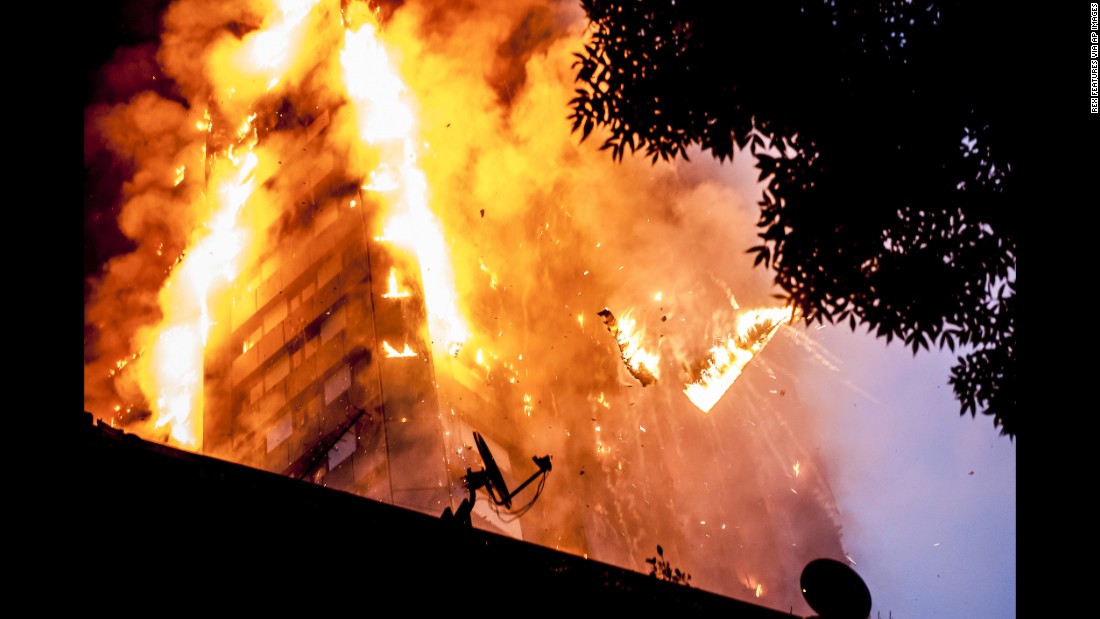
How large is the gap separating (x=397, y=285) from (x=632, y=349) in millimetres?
10290

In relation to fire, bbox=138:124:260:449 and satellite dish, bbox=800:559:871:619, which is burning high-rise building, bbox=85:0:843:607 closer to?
fire, bbox=138:124:260:449

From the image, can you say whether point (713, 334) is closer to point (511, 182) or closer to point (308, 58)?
point (511, 182)

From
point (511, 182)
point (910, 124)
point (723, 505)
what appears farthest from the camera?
point (723, 505)

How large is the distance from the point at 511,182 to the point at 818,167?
62.1 ft

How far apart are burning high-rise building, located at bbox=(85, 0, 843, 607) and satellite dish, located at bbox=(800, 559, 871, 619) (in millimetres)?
15311

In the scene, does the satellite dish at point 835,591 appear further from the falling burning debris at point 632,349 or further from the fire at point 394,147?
the falling burning debris at point 632,349

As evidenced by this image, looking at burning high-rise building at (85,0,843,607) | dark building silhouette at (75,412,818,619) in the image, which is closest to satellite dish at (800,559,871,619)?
dark building silhouette at (75,412,818,619)

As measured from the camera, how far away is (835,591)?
5.69 m

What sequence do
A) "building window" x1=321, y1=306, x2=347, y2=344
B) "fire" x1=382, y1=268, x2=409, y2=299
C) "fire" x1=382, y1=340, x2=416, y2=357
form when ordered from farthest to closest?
"fire" x1=382, y1=268, x2=409, y2=299 → "building window" x1=321, y1=306, x2=347, y2=344 → "fire" x1=382, y1=340, x2=416, y2=357

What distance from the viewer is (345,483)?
19500 millimetres

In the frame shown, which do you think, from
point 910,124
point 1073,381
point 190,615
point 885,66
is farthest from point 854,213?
point 190,615

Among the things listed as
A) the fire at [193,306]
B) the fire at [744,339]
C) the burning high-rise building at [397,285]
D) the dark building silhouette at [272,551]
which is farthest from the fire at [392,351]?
the dark building silhouette at [272,551]

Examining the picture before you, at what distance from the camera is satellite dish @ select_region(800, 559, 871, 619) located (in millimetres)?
5590

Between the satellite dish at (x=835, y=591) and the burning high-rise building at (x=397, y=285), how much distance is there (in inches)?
603
